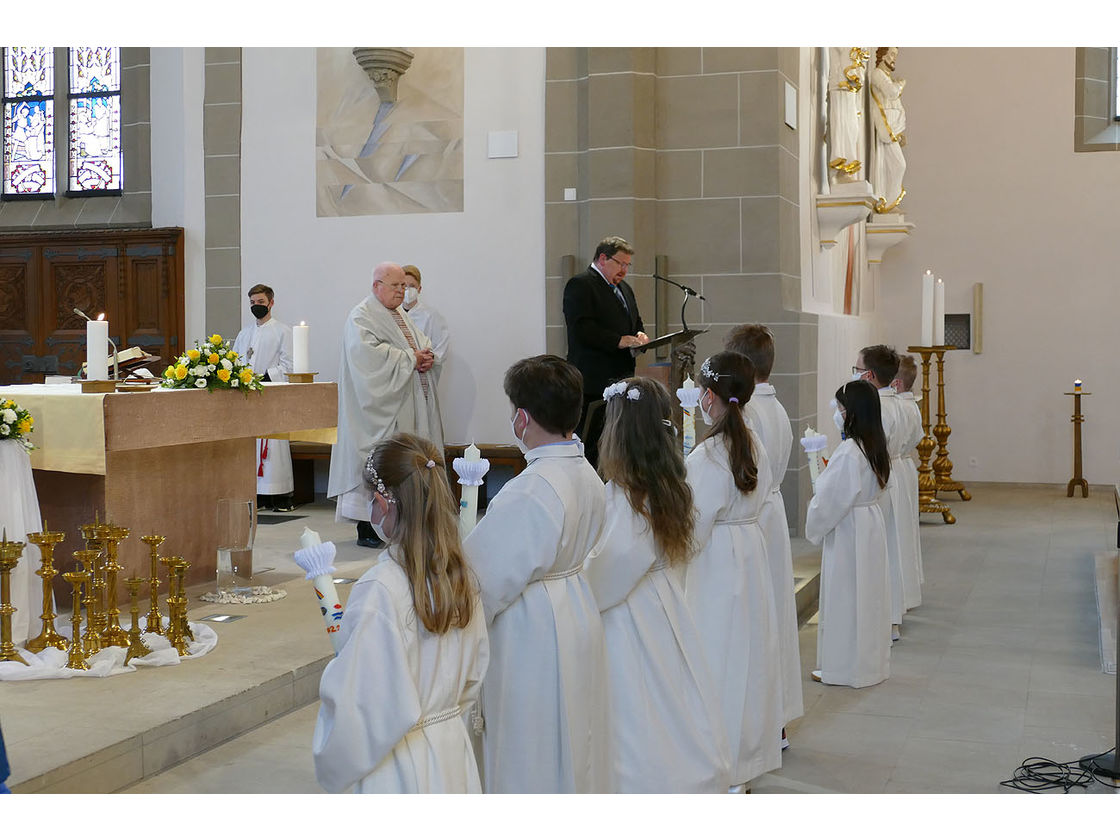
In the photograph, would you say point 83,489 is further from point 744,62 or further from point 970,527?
point 970,527

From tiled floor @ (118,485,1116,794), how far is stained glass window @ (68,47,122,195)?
7718mm

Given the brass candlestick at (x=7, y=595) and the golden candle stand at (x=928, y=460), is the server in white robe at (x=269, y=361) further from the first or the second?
the golden candle stand at (x=928, y=460)

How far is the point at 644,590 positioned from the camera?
3506 mm

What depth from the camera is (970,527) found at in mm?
10359

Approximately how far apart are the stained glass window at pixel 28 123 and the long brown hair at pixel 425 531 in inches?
390

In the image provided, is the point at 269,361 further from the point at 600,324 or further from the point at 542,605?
the point at 542,605

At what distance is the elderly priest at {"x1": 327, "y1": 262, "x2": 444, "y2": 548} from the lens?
7352 millimetres

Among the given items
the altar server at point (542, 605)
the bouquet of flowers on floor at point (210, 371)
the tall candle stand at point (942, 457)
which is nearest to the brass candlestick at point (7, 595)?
the bouquet of flowers on floor at point (210, 371)

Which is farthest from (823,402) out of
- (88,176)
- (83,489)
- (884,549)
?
(88,176)

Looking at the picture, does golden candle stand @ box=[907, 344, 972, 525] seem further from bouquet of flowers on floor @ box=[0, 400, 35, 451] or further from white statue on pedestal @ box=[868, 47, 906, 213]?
bouquet of flowers on floor @ box=[0, 400, 35, 451]

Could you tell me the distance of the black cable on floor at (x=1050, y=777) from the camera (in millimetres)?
4188

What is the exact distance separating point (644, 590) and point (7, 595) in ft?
8.19

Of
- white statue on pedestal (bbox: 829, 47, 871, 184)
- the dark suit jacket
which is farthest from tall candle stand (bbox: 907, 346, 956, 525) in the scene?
the dark suit jacket

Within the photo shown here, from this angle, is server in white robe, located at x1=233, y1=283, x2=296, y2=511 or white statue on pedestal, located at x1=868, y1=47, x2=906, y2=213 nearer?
server in white robe, located at x1=233, y1=283, x2=296, y2=511
